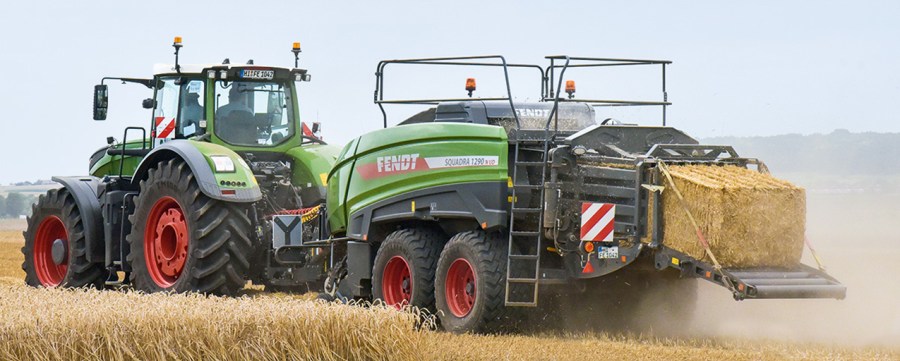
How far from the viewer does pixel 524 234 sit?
11.3 meters

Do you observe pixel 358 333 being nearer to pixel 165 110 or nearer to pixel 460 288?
pixel 460 288

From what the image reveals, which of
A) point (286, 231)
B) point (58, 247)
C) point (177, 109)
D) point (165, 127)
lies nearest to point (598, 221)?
point (286, 231)

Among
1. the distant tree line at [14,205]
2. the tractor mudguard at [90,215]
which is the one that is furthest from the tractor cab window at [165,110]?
the distant tree line at [14,205]

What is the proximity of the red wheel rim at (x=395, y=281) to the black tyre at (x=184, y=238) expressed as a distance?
1579 millimetres

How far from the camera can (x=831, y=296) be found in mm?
10117

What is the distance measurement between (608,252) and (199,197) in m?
4.61

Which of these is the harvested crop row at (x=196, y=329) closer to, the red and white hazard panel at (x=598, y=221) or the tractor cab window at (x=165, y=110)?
the red and white hazard panel at (x=598, y=221)

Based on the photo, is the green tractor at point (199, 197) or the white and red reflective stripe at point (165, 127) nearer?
the green tractor at point (199, 197)

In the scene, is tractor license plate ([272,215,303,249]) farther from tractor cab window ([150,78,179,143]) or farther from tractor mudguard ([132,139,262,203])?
tractor cab window ([150,78,179,143])

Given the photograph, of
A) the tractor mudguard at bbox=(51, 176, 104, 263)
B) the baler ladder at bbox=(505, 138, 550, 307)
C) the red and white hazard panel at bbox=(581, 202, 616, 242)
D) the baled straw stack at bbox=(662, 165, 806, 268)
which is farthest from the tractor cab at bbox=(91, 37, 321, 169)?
the baled straw stack at bbox=(662, 165, 806, 268)

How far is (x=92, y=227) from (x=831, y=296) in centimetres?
840

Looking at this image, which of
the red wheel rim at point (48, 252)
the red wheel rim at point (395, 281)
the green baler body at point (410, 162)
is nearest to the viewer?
the green baler body at point (410, 162)

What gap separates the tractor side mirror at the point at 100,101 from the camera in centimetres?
1466

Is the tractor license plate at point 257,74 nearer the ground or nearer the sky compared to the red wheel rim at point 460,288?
nearer the sky
